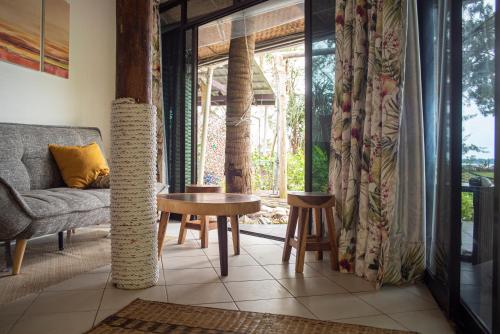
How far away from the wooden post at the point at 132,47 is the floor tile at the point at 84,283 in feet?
3.25

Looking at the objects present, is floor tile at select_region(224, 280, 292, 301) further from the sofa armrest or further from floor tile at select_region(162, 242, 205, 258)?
the sofa armrest

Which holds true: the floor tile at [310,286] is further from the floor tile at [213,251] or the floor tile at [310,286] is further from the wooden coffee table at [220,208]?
the floor tile at [213,251]

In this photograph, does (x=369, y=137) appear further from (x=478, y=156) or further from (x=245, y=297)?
(x=245, y=297)

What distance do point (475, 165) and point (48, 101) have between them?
10.3ft

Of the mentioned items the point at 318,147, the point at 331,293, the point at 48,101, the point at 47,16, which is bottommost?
the point at 331,293

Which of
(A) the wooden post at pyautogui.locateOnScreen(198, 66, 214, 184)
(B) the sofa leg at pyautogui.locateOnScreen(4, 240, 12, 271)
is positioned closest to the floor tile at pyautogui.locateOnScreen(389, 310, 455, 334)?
(B) the sofa leg at pyautogui.locateOnScreen(4, 240, 12, 271)

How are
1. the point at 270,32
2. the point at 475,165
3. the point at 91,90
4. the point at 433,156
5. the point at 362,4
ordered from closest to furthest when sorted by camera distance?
the point at 475,165, the point at 433,156, the point at 362,4, the point at 91,90, the point at 270,32

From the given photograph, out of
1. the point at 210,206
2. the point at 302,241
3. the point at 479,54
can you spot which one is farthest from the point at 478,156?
the point at 210,206

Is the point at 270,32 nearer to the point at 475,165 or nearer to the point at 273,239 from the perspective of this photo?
the point at 273,239

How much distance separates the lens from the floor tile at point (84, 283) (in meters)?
1.93

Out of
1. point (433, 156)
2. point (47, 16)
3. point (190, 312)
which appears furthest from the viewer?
point (47, 16)

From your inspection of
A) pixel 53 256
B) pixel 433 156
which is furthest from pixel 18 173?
pixel 433 156

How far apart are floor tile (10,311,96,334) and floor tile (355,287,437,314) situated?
126cm

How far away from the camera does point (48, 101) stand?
3.17 meters
